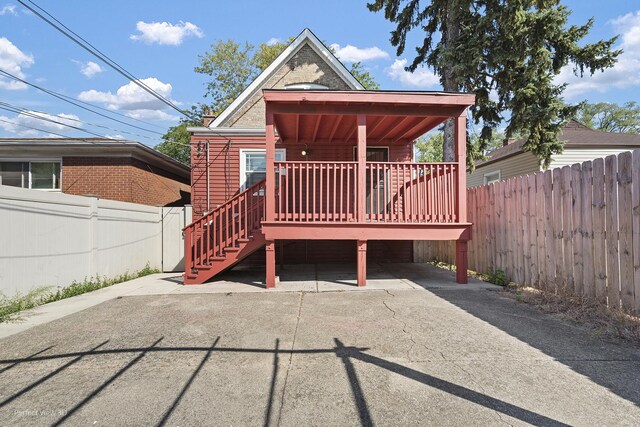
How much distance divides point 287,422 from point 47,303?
5555 mm

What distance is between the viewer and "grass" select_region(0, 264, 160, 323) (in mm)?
4825

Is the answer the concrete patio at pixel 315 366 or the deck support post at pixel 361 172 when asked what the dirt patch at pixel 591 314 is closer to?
the concrete patio at pixel 315 366

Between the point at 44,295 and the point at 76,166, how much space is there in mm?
6531

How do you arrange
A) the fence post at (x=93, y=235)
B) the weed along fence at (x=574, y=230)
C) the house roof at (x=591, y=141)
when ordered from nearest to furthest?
the weed along fence at (x=574, y=230) < the fence post at (x=93, y=235) < the house roof at (x=591, y=141)

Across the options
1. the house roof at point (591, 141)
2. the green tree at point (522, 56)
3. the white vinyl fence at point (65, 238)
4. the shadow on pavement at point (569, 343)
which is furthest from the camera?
the house roof at point (591, 141)

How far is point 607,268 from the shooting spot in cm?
418

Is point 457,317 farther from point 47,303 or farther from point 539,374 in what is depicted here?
point 47,303

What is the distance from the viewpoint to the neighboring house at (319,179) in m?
6.50

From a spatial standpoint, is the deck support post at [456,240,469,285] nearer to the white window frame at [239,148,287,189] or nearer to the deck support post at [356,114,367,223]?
the deck support post at [356,114,367,223]

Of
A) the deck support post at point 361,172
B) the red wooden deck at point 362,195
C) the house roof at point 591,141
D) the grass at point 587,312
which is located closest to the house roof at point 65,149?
the red wooden deck at point 362,195

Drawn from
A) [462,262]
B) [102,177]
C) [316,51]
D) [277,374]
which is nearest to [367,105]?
[462,262]

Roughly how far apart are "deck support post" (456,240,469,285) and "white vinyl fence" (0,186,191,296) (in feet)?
24.3

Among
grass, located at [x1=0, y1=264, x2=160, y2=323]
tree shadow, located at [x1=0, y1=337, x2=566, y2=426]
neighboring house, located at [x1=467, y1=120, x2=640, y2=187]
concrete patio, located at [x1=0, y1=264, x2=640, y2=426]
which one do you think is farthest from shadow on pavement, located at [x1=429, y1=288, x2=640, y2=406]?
neighboring house, located at [x1=467, y1=120, x2=640, y2=187]

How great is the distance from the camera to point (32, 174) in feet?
35.8
